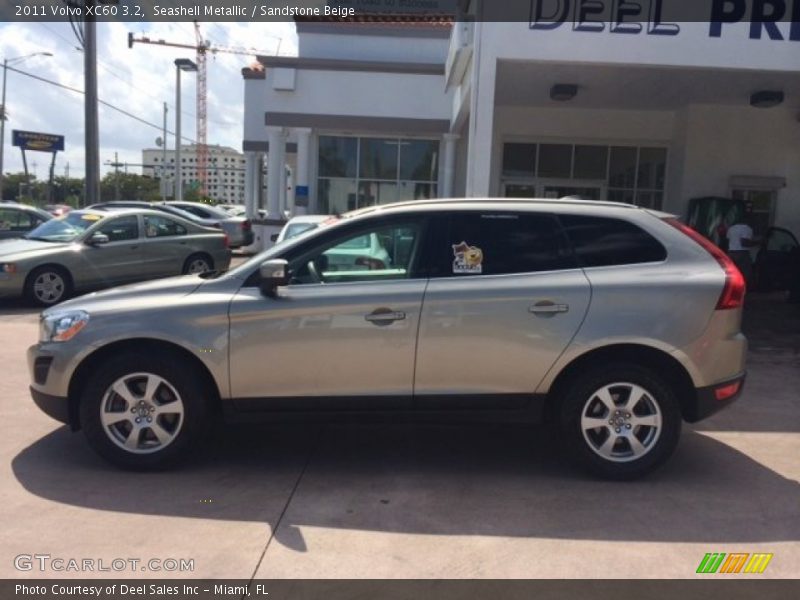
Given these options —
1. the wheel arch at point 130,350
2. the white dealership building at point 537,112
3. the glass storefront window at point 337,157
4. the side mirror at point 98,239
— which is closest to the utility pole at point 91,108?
the white dealership building at point 537,112

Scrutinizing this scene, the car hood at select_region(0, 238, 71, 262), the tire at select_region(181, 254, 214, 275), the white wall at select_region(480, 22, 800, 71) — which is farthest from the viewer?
the tire at select_region(181, 254, 214, 275)

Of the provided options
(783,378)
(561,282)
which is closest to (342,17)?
(783,378)

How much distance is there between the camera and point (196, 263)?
45.2ft

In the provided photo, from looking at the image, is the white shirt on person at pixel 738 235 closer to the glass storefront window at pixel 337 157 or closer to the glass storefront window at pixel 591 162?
the glass storefront window at pixel 591 162

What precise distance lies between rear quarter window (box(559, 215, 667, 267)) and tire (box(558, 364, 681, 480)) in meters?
0.70

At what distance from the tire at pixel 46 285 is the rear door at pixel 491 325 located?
862 cm

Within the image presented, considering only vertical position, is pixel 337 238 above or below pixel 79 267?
above

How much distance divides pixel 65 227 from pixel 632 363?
35.3ft

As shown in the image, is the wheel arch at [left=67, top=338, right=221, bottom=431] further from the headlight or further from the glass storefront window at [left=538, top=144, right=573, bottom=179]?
the glass storefront window at [left=538, top=144, right=573, bottom=179]

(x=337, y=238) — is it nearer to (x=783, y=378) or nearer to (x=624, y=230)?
(x=624, y=230)

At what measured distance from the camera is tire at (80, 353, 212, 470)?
179 inches

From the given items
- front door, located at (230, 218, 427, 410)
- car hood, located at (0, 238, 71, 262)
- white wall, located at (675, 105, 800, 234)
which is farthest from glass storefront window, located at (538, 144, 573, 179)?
front door, located at (230, 218, 427, 410)

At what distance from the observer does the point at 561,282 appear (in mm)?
4578
